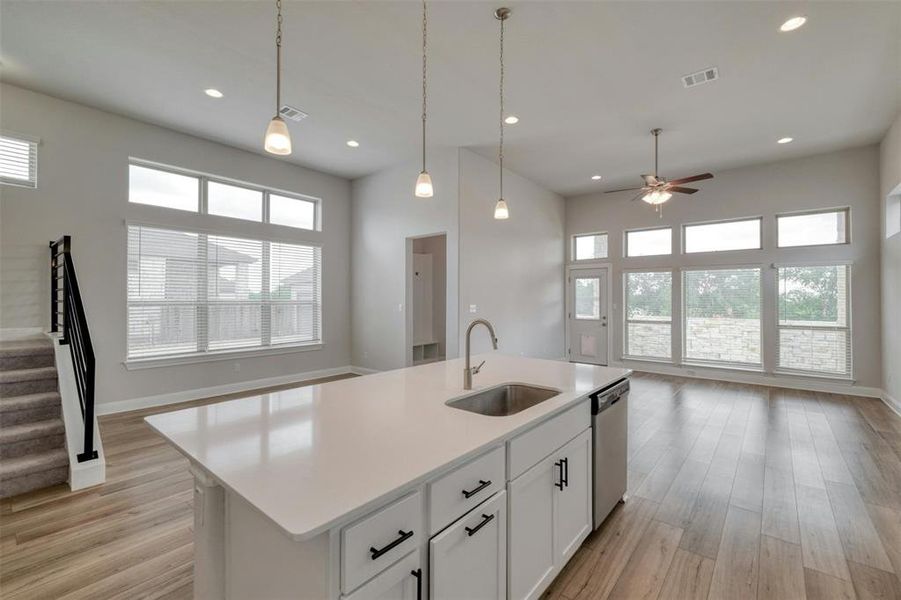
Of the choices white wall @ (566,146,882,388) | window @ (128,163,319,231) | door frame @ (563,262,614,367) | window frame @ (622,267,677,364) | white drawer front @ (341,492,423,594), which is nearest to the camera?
white drawer front @ (341,492,423,594)

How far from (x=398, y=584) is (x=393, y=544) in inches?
5.6

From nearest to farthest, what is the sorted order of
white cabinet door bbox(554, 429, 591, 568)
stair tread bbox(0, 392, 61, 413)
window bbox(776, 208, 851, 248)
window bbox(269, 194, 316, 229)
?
white cabinet door bbox(554, 429, 591, 568) → stair tread bbox(0, 392, 61, 413) → window bbox(776, 208, 851, 248) → window bbox(269, 194, 316, 229)

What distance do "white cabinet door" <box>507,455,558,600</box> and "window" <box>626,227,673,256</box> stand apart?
6.60 metres

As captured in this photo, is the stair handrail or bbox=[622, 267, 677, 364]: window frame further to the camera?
bbox=[622, 267, 677, 364]: window frame

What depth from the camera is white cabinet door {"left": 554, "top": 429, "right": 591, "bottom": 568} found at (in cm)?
176

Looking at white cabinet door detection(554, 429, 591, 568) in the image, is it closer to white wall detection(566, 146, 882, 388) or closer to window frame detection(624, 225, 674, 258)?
white wall detection(566, 146, 882, 388)

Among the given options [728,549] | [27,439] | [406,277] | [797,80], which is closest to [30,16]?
[27,439]

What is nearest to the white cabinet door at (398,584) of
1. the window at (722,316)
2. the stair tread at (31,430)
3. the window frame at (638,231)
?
the stair tread at (31,430)

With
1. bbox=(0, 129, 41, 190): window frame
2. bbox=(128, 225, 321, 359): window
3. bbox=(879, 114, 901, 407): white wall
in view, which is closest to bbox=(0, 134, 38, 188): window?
bbox=(0, 129, 41, 190): window frame

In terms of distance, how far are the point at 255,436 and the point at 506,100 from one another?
4024 millimetres

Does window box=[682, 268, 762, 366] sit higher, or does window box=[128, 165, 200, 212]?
window box=[128, 165, 200, 212]

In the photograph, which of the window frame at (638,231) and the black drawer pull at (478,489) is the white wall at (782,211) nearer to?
the window frame at (638,231)

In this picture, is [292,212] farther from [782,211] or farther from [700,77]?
[782,211]

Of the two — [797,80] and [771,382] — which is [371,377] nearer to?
[797,80]
